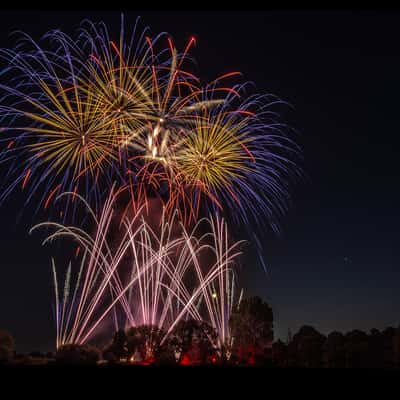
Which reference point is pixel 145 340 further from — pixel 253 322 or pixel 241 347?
pixel 253 322

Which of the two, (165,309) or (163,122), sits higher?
(163,122)

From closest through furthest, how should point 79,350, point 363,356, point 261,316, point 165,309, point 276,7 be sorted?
point 276,7, point 79,350, point 165,309, point 363,356, point 261,316

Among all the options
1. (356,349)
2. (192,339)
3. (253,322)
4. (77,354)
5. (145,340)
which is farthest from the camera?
(253,322)

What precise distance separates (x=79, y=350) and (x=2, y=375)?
1807cm

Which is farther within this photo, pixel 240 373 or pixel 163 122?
pixel 163 122

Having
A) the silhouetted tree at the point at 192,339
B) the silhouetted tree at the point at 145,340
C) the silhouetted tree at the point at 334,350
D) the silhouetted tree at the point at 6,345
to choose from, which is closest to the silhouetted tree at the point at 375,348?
the silhouetted tree at the point at 334,350

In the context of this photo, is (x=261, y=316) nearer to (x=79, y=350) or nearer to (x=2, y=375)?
(x=79, y=350)

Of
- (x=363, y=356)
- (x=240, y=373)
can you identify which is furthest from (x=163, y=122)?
(x=363, y=356)

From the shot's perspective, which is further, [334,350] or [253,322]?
[253,322]

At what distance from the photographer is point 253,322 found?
40.5m

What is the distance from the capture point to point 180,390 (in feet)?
19.0

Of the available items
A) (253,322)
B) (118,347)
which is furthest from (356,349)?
(118,347)

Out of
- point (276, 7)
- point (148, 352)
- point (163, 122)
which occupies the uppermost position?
point (163, 122)

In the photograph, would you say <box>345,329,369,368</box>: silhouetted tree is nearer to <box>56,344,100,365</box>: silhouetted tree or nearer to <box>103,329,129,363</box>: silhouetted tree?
<box>103,329,129,363</box>: silhouetted tree
